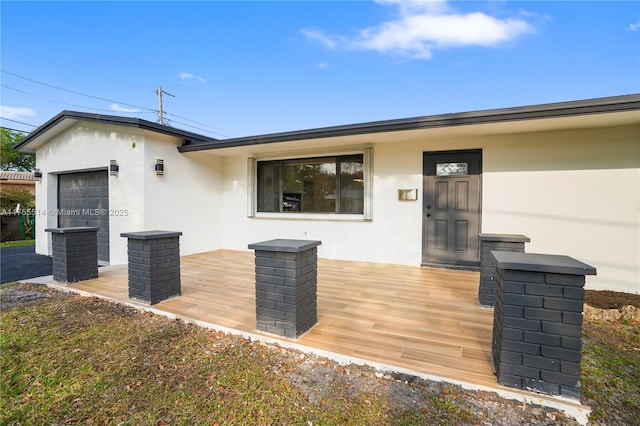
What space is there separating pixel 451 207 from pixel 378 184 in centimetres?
136

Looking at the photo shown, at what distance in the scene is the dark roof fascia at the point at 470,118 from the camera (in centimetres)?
329

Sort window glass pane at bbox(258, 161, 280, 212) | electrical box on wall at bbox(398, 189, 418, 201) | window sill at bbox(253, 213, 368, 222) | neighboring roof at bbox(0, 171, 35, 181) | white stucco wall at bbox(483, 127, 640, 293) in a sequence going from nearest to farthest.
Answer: white stucco wall at bbox(483, 127, 640, 293), electrical box on wall at bbox(398, 189, 418, 201), window sill at bbox(253, 213, 368, 222), window glass pane at bbox(258, 161, 280, 212), neighboring roof at bbox(0, 171, 35, 181)

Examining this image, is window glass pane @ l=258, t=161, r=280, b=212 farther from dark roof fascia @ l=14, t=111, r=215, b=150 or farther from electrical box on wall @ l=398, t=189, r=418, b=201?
electrical box on wall @ l=398, t=189, r=418, b=201

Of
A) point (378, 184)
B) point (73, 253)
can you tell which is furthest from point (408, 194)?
point (73, 253)

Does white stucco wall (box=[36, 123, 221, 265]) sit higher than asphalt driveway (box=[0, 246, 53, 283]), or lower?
higher

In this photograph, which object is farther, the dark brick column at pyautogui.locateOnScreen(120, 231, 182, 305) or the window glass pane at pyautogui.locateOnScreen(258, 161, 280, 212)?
the window glass pane at pyautogui.locateOnScreen(258, 161, 280, 212)

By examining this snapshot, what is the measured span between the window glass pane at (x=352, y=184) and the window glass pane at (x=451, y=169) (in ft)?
4.70

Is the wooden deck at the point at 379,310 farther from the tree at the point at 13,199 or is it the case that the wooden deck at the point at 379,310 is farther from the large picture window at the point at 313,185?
the tree at the point at 13,199

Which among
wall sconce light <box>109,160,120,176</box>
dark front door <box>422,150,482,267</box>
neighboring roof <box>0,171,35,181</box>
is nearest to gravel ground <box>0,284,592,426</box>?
dark front door <box>422,150,482,267</box>

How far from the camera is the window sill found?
5828 mm

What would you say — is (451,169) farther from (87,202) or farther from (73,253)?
(87,202)

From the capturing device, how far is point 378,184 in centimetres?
562

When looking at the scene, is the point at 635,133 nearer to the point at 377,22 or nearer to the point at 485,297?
the point at 485,297

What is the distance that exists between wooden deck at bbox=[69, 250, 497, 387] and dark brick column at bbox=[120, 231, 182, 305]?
0.17m
